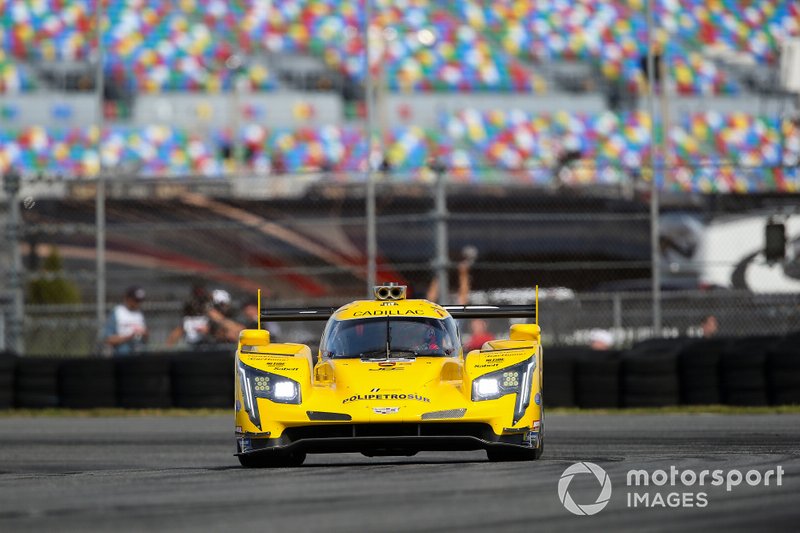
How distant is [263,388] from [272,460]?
16.8 inches

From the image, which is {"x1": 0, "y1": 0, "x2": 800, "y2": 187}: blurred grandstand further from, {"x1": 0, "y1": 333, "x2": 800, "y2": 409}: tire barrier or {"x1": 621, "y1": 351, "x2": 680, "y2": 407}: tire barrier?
{"x1": 621, "y1": 351, "x2": 680, "y2": 407}: tire barrier

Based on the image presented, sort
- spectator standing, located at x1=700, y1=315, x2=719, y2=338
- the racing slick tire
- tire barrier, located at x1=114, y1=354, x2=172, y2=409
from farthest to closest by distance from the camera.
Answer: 1. spectator standing, located at x1=700, y1=315, x2=719, y2=338
2. tire barrier, located at x1=114, y1=354, x2=172, y2=409
3. the racing slick tire

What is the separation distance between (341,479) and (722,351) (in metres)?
8.02

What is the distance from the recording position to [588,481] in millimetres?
7109

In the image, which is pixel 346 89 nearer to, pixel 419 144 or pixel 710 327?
pixel 419 144

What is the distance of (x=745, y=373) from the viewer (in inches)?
579

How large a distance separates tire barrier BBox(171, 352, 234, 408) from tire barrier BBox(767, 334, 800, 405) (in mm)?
5404

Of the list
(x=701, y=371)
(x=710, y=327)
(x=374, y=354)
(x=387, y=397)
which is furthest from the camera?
(x=710, y=327)

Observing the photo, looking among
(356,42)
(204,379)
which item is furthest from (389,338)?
(356,42)

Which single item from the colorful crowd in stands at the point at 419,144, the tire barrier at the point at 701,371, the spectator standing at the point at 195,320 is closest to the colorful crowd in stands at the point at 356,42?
the colorful crowd in stands at the point at 419,144

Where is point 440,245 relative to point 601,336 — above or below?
above

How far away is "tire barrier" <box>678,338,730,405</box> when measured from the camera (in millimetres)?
14914

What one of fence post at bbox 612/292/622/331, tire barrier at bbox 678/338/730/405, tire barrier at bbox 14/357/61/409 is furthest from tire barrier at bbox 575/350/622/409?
tire barrier at bbox 14/357/61/409

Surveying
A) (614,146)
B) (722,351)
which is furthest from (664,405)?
(614,146)
